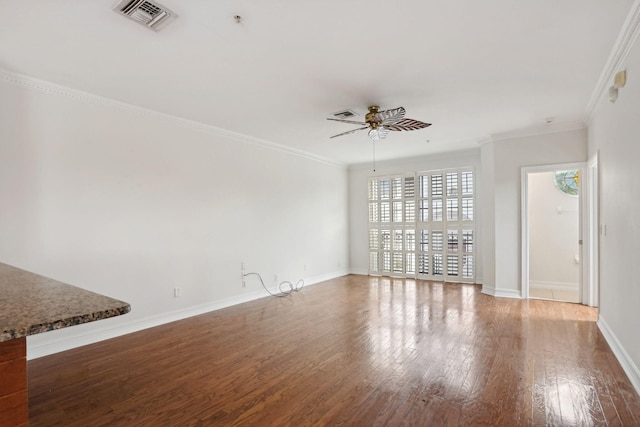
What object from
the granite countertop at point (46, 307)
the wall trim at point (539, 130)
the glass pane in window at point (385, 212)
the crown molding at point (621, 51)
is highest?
the crown molding at point (621, 51)

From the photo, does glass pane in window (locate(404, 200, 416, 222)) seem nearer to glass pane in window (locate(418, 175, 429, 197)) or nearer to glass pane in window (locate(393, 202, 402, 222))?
glass pane in window (locate(393, 202, 402, 222))

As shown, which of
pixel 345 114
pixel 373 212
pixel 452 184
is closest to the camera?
pixel 345 114

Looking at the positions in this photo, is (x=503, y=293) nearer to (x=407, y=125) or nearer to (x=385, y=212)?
(x=385, y=212)

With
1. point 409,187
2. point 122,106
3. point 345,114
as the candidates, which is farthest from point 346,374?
point 409,187

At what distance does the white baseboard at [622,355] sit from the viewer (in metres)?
2.48

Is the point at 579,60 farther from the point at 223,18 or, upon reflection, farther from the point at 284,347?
the point at 284,347

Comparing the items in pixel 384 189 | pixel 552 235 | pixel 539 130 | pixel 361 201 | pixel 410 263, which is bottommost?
pixel 410 263

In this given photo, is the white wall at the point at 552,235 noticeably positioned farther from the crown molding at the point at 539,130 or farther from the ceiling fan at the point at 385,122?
the ceiling fan at the point at 385,122

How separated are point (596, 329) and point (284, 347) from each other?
138 inches

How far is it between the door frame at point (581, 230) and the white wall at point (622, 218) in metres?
1.20

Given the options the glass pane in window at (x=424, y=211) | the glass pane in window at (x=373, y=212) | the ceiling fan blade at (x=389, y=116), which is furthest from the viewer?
the glass pane in window at (x=373, y=212)

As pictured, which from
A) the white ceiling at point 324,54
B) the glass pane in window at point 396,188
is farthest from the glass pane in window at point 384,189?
the white ceiling at point 324,54

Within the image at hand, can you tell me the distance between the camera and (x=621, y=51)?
2.66m

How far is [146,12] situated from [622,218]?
401cm
